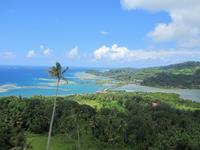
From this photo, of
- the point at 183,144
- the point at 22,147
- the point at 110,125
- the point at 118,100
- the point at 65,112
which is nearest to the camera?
the point at 22,147

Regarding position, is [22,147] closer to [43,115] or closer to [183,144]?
[183,144]

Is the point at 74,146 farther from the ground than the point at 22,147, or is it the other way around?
the point at 22,147

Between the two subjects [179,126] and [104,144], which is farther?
[179,126]

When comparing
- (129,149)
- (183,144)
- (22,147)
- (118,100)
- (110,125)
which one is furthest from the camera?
(118,100)

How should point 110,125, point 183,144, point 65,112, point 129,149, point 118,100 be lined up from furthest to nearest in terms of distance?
point 118,100 → point 65,112 → point 110,125 → point 129,149 → point 183,144

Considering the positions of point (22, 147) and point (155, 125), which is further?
point (155, 125)

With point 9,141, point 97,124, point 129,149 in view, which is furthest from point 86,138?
point 9,141

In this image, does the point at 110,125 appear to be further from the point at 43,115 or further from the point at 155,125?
the point at 43,115

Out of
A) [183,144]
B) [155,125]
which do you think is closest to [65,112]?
[155,125]

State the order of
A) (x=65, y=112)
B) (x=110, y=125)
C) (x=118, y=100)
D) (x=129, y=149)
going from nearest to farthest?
(x=129, y=149) → (x=110, y=125) → (x=65, y=112) → (x=118, y=100)
